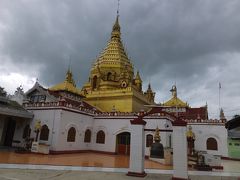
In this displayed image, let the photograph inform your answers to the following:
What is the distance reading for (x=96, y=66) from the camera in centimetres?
3569

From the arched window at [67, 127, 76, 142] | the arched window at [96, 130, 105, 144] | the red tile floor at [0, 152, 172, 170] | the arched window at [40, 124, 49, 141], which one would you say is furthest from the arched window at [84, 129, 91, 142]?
the red tile floor at [0, 152, 172, 170]

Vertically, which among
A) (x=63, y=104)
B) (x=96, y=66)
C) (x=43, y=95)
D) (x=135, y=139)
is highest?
(x=96, y=66)

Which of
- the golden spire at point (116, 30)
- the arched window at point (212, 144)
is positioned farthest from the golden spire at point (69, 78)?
the arched window at point (212, 144)

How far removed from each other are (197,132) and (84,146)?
12427 mm

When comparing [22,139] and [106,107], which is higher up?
[106,107]

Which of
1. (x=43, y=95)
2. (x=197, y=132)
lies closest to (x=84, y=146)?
(x=43, y=95)

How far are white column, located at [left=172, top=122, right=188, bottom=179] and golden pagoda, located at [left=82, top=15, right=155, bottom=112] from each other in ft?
57.6

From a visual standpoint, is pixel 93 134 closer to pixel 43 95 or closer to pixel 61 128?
pixel 61 128

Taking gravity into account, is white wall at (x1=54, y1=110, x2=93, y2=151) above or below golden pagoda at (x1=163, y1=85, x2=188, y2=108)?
below

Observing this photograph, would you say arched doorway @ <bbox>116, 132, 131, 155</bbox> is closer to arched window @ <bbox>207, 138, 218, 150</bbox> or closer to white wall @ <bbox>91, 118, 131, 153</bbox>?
white wall @ <bbox>91, 118, 131, 153</bbox>

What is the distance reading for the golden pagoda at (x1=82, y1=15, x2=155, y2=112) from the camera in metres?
28.8

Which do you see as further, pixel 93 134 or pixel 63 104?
pixel 93 134

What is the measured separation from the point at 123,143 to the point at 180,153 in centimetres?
1343

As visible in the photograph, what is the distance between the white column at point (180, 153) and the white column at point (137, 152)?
153 cm
